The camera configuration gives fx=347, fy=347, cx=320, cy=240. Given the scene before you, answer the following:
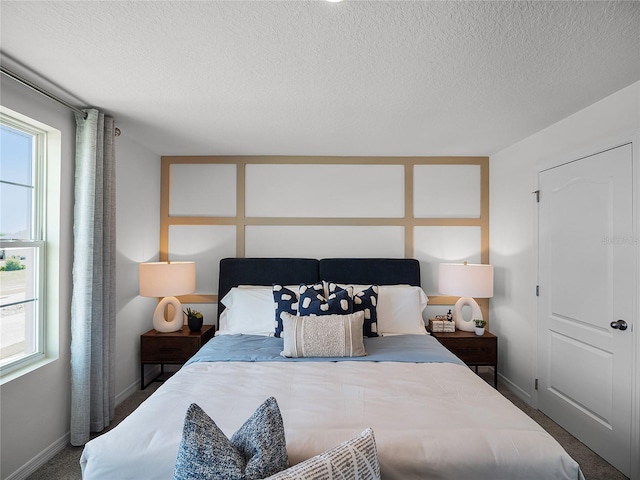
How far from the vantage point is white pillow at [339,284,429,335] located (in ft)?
10.2

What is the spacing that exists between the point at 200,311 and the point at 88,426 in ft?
4.95

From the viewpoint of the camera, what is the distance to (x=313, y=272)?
362 centimetres

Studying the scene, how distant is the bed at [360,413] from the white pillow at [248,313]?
173 mm

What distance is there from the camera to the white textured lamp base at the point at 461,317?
3.46 m

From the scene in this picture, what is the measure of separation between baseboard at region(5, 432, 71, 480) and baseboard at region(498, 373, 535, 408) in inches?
146

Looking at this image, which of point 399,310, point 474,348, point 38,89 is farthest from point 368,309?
point 38,89

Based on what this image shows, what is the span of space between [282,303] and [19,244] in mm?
1859

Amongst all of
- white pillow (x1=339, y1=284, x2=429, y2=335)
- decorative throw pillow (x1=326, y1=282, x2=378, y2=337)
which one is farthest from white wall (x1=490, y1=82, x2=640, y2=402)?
decorative throw pillow (x1=326, y1=282, x2=378, y2=337)

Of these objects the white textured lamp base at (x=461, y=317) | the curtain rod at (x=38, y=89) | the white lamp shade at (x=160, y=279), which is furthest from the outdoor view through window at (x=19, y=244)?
the white textured lamp base at (x=461, y=317)

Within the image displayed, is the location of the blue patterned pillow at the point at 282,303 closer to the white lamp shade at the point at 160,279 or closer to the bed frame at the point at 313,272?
the bed frame at the point at 313,272

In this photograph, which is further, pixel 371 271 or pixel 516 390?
pixel 371 271

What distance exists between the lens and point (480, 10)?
59.1 inches

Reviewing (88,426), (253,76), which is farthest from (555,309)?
(88,426)

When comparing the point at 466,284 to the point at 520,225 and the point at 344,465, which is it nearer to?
the point at 520,225
